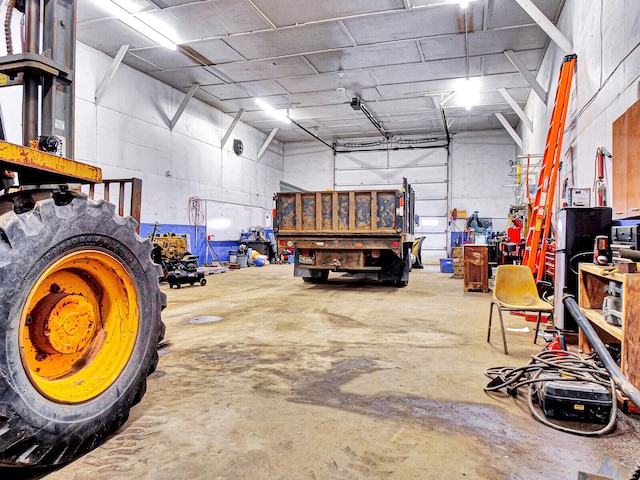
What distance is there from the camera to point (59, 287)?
2.01 meters

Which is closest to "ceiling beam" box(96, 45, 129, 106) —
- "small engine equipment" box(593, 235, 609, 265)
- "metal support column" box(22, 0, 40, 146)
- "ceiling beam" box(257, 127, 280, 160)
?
"ceiling beam" box(257, 127, 280, 160)

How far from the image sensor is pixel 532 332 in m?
4.75

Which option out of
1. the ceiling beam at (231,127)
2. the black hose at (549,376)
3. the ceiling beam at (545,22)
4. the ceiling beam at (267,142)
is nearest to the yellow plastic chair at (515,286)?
the black hose at (549,376)

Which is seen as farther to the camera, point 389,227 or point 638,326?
point 389,227

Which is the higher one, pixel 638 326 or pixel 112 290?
pixel 112 290

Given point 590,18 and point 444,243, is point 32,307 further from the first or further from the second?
point 444,243

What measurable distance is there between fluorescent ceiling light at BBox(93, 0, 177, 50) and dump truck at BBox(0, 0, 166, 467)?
6.58 meters

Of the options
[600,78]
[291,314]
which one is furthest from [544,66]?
[291,314]

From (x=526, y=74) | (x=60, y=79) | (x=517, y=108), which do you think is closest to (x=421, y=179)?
(x=517, y=108)

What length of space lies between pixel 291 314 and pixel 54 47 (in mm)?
4119

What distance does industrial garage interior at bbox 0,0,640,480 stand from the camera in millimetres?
1894

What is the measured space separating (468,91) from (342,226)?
7.56 metres

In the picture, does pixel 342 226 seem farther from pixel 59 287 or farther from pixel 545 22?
pixel 59 287

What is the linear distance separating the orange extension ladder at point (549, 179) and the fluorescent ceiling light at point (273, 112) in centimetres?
933
